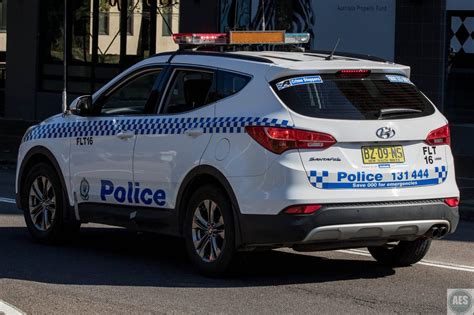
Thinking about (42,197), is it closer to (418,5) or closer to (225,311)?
(225,311)

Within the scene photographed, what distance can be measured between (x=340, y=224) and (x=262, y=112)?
38.5 inches

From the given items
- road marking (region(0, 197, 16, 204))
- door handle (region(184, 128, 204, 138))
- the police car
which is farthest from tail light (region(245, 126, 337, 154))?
road marking (region(0, 197, 16, 204))

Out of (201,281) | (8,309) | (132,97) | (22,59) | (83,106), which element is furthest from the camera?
(22,59)

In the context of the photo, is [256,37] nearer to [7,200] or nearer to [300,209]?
[300,209]

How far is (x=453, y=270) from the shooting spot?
8.65 meters

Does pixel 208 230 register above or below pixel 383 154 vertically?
below

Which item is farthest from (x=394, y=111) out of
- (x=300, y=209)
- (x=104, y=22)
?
(x=104, y=22)

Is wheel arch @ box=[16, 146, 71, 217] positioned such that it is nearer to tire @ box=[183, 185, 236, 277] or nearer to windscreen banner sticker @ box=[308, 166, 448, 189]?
tire @ box=[183, 185, 236, 277]

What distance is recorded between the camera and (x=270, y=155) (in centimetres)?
759

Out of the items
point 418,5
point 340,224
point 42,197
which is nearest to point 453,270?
point 340,224

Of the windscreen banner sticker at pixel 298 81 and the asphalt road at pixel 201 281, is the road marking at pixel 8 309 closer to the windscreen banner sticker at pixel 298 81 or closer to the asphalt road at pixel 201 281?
the asphalt road at pixel 201 281

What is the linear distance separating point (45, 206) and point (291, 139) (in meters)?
3.07

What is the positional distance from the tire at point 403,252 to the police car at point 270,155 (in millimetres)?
11

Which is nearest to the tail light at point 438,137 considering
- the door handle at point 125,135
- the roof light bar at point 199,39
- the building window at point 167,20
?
the roof light bar at point 199,39
